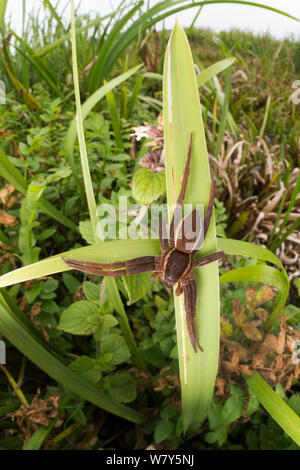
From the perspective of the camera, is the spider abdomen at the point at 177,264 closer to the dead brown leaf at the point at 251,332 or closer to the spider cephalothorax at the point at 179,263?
the spider cephalothorax at the point at 179,263

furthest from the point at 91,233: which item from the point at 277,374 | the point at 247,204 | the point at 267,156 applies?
the point at 267,156

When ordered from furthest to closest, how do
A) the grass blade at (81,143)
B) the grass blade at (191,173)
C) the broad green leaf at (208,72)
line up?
the broad green leaf at (208,72)
the grass blade at (81,143)
the grass blade at (191,173)

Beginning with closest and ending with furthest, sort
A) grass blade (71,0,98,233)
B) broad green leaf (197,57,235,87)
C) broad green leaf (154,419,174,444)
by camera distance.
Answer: grass blade (71,0,98,233) → broad green leaf (154,419,174,444) → broad green leaf (197,57,235,87)

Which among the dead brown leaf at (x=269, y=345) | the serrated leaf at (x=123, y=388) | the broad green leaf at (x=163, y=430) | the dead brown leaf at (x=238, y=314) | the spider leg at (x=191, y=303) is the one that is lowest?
the broad green leaf at (x=163, y=430)

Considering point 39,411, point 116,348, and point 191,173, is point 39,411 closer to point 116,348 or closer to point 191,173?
point 116,348

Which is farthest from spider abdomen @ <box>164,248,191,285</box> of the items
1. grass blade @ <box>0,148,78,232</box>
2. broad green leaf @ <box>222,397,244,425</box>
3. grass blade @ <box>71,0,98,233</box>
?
grass blade @ <box>0,148,78,232</box>

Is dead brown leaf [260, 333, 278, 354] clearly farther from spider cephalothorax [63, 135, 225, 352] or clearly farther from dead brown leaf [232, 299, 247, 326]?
spider cephalothorax [63, 135, 225, 352]

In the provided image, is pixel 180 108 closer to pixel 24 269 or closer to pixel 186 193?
pixel 186 193

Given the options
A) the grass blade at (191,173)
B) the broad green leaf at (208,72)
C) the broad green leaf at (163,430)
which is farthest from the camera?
the broad green leaf at (208,72)

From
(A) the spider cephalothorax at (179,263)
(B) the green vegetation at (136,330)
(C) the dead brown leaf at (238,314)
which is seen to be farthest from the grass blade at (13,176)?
(C) the dead brown leaf at (238,314)

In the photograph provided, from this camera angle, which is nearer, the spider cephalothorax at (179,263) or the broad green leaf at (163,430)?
the spider cephalothorax at (179,263)
